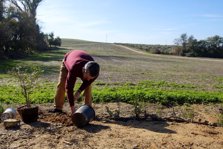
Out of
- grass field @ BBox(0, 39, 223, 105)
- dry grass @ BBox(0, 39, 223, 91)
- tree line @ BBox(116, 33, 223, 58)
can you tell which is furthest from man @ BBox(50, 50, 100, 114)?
tree line @ BBox(116, 33, 223, 58)

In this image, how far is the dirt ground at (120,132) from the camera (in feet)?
21.6

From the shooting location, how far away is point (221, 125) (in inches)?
326

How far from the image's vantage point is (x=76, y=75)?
301 inches

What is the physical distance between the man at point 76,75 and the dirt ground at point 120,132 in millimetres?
464

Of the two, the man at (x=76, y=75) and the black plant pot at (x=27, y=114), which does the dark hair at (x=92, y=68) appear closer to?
the man at (x=76, y=75)

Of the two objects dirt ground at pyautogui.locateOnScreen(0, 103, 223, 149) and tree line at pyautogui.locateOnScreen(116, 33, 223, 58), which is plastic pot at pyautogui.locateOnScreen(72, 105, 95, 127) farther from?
tree line at pyautogui.locateOnScreen(116, 33, 223, 58)

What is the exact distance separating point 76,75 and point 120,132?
1434 mm

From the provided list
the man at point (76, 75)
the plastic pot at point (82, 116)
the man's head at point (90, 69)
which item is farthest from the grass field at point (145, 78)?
the man's head at point (90, 69)

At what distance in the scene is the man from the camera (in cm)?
738

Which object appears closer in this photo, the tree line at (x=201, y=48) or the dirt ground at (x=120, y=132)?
the dirt ground at (x=120, y=132)

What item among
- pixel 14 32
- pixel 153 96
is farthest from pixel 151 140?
pixel 14 32

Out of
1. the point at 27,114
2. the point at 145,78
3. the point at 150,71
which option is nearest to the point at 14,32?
the point at 150,71

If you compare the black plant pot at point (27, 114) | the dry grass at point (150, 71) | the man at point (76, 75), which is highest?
the man at point (76, 75)

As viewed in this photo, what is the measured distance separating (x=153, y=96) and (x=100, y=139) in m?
4.59
